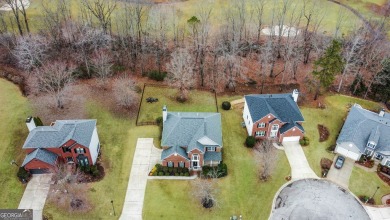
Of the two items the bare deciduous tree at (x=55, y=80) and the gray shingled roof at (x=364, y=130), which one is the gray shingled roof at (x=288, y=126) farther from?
the bare deciduous tree at (x=55, y=80)

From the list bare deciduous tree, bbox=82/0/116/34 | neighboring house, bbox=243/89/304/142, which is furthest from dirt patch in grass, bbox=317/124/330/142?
bare deciduous tree, bbox=82/0/116/34

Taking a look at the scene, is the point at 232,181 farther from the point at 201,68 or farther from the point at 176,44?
the point at 176,44

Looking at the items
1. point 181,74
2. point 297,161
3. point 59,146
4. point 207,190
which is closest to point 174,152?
point 207,190

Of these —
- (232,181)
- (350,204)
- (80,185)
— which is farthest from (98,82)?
(350,204)

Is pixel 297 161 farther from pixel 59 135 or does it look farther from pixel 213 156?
pixel 59 135

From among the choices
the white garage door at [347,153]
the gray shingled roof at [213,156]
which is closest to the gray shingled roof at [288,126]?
the white garage door at [347,153]

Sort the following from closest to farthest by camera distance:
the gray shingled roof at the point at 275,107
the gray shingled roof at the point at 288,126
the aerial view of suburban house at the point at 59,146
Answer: the aerial view of suburban house at the point at 59,146, the gray shingled roof at the point at 288,126, the gray shingled roof at the point at 275,107
